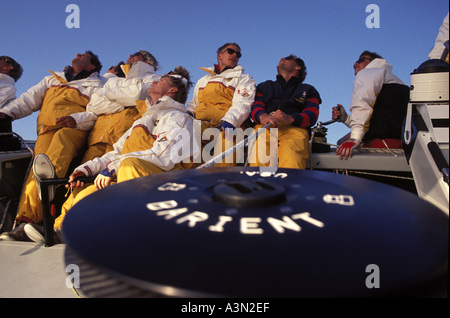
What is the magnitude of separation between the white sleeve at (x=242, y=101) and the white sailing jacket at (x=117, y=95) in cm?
89

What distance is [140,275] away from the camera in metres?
0.53

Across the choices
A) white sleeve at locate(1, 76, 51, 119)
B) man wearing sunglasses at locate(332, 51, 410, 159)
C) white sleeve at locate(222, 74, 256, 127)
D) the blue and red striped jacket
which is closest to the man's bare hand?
white sleeve at locate(1, 76, 51, 119)

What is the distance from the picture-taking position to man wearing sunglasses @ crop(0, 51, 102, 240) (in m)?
2.86

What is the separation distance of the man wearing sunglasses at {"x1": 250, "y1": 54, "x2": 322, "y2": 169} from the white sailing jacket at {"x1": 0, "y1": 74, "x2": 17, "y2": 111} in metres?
2.89

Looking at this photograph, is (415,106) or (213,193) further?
(415,106)

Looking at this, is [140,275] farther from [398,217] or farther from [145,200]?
[398,217]

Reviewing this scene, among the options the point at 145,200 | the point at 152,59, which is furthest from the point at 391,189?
the point at 152,59

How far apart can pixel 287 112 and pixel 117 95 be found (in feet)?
5.48

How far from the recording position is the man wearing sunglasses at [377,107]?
256cm

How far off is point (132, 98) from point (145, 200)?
101 inches

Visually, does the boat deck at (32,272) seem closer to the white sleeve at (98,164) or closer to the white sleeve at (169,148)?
the white sleeve at (98,164)

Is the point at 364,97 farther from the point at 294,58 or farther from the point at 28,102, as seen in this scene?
the point at 28,102

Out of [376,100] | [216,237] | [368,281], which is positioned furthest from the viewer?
[376,100]

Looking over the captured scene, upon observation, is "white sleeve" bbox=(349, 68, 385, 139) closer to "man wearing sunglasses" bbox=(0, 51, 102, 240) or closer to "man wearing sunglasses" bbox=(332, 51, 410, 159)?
"man wearing sunglasses" bbox=(332, 51, 410, 159)
